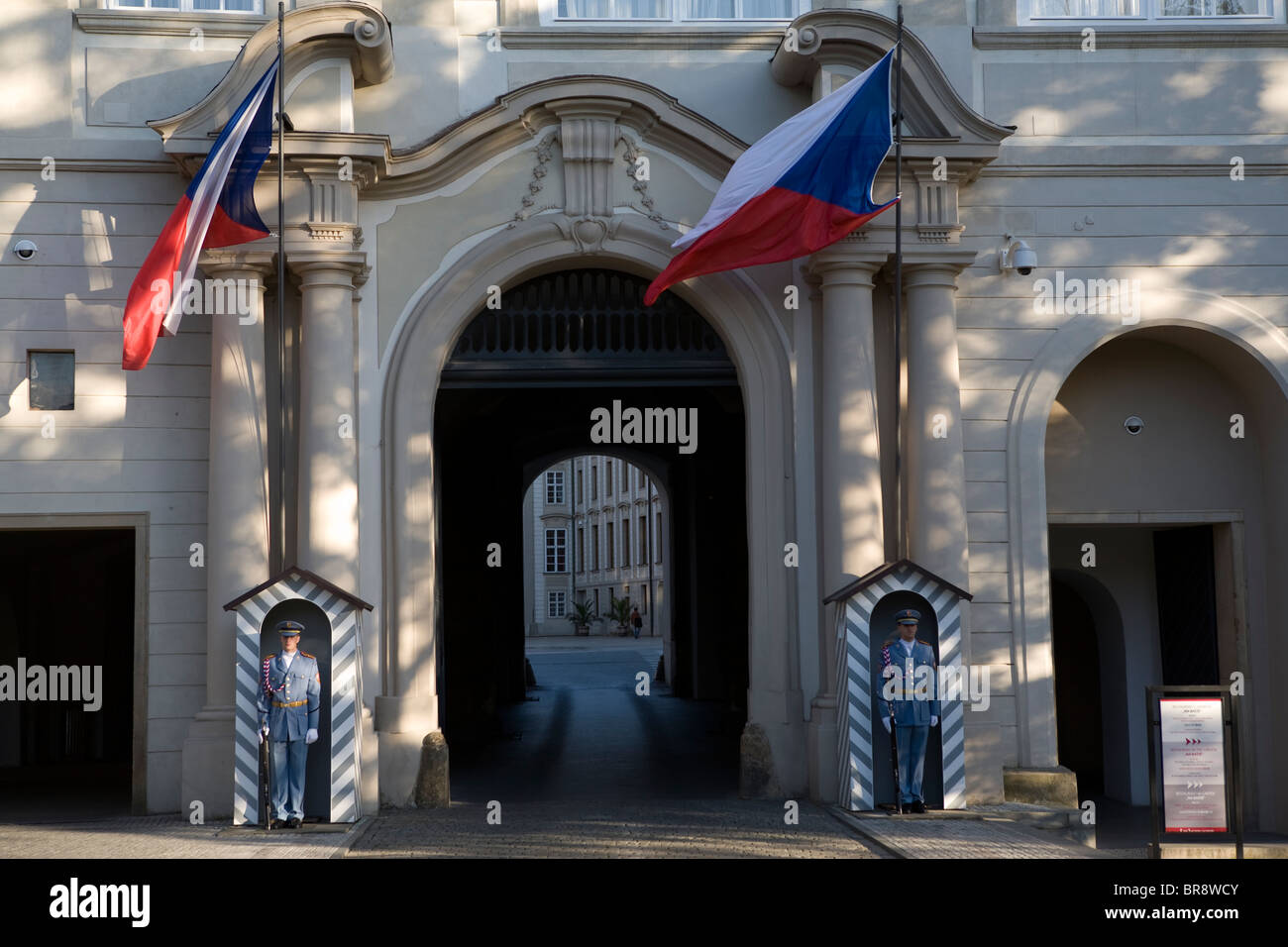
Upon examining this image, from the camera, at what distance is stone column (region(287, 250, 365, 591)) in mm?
12281

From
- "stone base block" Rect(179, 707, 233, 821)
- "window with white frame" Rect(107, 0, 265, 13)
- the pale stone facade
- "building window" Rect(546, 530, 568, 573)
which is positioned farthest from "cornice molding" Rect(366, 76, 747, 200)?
"building window" Rect(546, 530, 568, 573)

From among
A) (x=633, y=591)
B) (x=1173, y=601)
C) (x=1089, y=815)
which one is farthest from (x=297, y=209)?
(x=633, y=591)

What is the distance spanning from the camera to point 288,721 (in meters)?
11.1

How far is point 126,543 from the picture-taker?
58.7 ft

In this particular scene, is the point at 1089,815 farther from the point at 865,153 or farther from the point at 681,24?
the point at 681,24

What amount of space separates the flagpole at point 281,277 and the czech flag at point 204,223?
140mm

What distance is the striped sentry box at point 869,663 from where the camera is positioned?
462 inches

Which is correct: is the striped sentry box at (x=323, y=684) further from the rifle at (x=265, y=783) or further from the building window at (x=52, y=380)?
the building window at (x=52, y=380)

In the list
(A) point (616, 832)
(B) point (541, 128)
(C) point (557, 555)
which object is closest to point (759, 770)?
(A) point (616, 832)

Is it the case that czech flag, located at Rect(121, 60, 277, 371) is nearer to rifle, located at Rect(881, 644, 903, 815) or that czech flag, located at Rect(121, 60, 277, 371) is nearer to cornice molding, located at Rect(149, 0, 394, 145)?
cornice molding, located at Rect(149, 0, 394, 145)

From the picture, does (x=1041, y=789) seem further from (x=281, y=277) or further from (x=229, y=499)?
(x=281, y=277)

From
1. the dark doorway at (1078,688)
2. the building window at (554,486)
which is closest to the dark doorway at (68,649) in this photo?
the dark doorway at (1078,688)

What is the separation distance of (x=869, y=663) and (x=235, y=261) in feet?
20.9

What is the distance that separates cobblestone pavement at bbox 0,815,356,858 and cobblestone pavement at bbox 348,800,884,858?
40 centimetres
